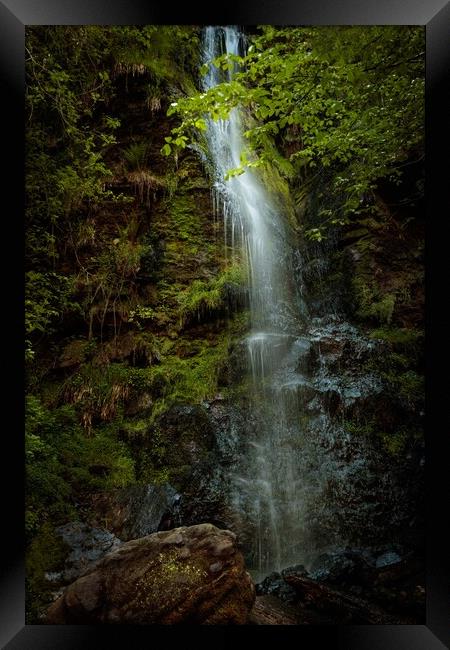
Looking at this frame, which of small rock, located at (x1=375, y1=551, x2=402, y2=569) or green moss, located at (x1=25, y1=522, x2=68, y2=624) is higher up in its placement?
green moss, located at (x1=25, y1=522, x2=68, y2=624)

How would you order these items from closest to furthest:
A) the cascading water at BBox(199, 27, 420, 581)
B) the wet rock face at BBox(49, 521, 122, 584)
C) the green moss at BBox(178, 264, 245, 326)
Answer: the wet rock face at BBox(49, 521, 122, 584) → the cascading water at BBox(199, 27, 420, 581) → the green moss at BBox(178, 264, 245, 326)

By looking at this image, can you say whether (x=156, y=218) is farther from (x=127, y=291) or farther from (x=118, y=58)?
(x=118, y=58)

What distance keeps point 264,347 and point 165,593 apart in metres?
2.58

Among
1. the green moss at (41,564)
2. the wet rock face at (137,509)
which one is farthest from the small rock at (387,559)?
the green moss at (41,564)

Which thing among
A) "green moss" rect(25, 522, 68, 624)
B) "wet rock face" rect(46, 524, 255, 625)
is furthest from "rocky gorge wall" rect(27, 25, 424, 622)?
"wet rock face" rect(46, 524, 255, 625)

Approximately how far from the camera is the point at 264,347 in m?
4.36

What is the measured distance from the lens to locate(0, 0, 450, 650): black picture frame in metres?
2.28

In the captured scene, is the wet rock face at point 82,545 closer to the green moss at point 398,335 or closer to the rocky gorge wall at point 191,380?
the rocky gorge wall at point 191,380

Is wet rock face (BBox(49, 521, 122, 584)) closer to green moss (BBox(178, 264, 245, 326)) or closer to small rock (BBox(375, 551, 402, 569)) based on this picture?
small rock (BBox(375, 551, 402, 569))

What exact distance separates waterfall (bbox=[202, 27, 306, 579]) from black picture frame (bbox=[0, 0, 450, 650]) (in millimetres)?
1070

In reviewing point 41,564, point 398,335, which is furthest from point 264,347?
point 41,564

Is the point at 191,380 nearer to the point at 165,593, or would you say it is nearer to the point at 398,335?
the point at 165,593
